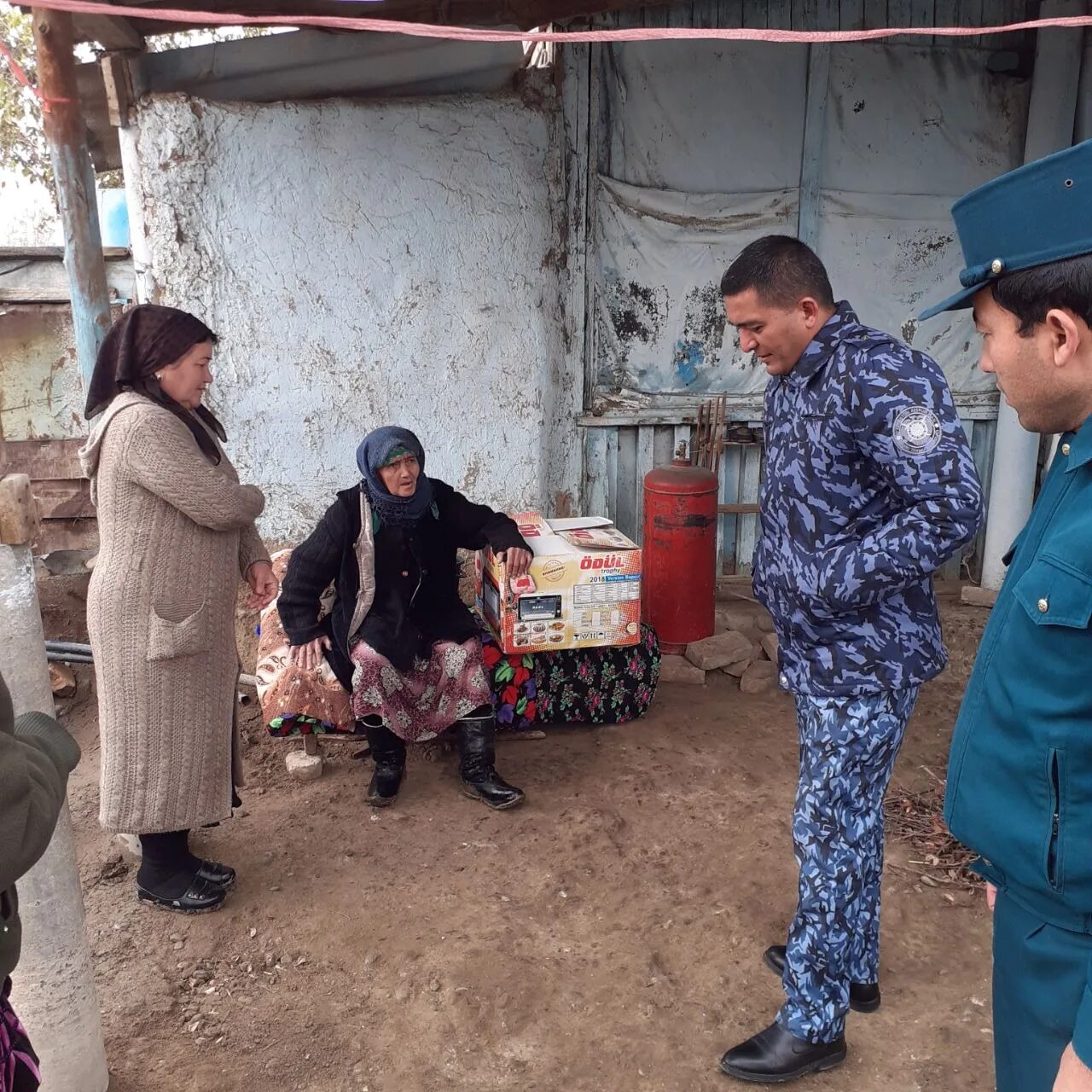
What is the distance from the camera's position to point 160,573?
2908 millimetres

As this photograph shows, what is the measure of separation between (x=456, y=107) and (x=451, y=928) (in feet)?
13.2

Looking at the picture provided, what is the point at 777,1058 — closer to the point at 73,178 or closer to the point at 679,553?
the point at 679,553

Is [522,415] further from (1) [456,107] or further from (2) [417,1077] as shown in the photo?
(2) [417,1077]

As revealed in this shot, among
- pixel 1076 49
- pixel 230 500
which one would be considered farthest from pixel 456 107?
pixel 1076 49

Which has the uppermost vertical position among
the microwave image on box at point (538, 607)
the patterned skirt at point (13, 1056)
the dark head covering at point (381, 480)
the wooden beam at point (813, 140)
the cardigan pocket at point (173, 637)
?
the wooden beam at point (813, 140)

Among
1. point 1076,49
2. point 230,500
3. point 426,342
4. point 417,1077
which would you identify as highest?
point 1076,49

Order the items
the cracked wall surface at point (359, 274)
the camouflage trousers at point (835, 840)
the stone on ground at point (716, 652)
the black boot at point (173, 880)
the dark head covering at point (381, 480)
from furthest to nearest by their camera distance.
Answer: the stone on ground at point (716, 652) → the cracked wall surface at point (359, 274) → the dark head covering at point (381, 480) → the black boot at point (173, 880) → the camouflage trousers at point (835, 840)

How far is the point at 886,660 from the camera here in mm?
2188

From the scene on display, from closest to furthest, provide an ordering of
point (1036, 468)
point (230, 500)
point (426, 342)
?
point (230, 500), point (426, 342), point (1036, 468)

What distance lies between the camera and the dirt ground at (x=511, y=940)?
2.56 m

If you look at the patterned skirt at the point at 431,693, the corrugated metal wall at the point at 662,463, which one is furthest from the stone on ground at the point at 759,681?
the patterned skirt at the point at 431,693

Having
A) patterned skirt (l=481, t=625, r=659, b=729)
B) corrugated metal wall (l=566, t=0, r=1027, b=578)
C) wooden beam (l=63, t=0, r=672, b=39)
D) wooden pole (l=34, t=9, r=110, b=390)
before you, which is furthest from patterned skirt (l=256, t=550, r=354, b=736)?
wooden beam (l=63, t=0, r=672, b=39)

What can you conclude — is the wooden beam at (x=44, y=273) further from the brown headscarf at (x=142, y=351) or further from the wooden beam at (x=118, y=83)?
the brown headscarf at (x=142, y=351)

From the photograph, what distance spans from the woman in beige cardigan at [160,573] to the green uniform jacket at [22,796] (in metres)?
1.35
